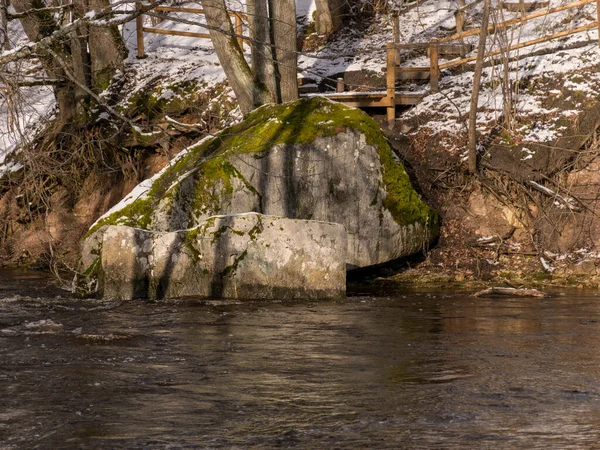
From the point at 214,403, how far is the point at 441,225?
892 centimetres

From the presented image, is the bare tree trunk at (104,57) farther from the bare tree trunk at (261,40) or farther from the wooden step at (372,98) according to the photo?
the wooden step at (372,98)

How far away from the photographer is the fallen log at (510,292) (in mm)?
11377

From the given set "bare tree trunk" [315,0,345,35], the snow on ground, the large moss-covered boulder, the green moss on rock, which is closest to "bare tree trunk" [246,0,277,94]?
the snow on ground

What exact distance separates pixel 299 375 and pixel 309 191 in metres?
6.29

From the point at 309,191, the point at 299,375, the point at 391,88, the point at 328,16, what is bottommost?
the point at 299,375

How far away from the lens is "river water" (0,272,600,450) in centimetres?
532

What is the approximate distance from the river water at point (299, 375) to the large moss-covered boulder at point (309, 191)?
2.26 meters

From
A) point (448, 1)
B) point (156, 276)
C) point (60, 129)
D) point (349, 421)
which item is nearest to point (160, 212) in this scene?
point (156, 276)

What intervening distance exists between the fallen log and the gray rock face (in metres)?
1.97

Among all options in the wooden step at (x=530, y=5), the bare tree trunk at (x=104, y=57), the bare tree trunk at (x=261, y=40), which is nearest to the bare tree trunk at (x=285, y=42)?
the bare tree trunk at (x=261, y=40)

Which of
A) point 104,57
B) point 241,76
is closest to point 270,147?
point 241,76

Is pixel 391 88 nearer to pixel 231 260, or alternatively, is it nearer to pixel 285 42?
pixel 285 42

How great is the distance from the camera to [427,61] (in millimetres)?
18906

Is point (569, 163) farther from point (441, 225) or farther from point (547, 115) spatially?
point (441, 225)
